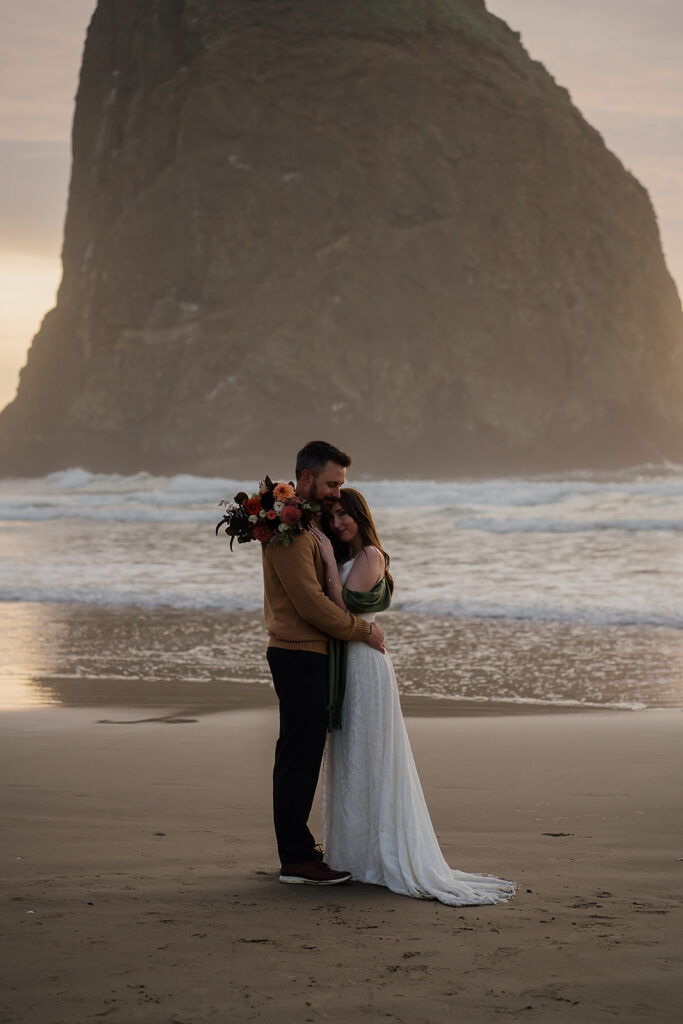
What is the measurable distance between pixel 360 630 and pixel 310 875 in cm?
92

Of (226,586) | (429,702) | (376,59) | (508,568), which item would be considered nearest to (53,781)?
(429,702)

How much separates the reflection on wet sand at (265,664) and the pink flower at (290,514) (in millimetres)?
3753

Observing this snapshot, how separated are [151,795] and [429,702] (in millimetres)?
2888

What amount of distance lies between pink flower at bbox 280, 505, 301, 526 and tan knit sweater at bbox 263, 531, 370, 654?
0.09m

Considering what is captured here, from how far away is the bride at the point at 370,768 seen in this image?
3.91 m

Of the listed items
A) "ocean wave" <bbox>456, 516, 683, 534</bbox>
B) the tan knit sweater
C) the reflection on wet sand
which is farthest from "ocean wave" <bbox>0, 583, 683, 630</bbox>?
"ocean wave" <bbox>456, 516, 683, 534</bbox>

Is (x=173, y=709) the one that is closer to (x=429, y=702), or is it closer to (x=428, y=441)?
(x=429, y=702)

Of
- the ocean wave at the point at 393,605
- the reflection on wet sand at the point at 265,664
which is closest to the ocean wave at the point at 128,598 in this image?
the ocean wave at the point at 393,605

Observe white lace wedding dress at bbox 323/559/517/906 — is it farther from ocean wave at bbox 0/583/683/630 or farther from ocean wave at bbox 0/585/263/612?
ocean wave at bbox 0/585/263/612

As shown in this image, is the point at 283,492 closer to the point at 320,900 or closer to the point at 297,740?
the point at 297,740

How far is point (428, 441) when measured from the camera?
7381 centimetres

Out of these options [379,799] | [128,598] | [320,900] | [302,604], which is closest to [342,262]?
[128,598]

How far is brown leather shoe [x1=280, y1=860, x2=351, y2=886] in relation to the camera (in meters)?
3.97

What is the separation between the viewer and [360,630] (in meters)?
3.93
